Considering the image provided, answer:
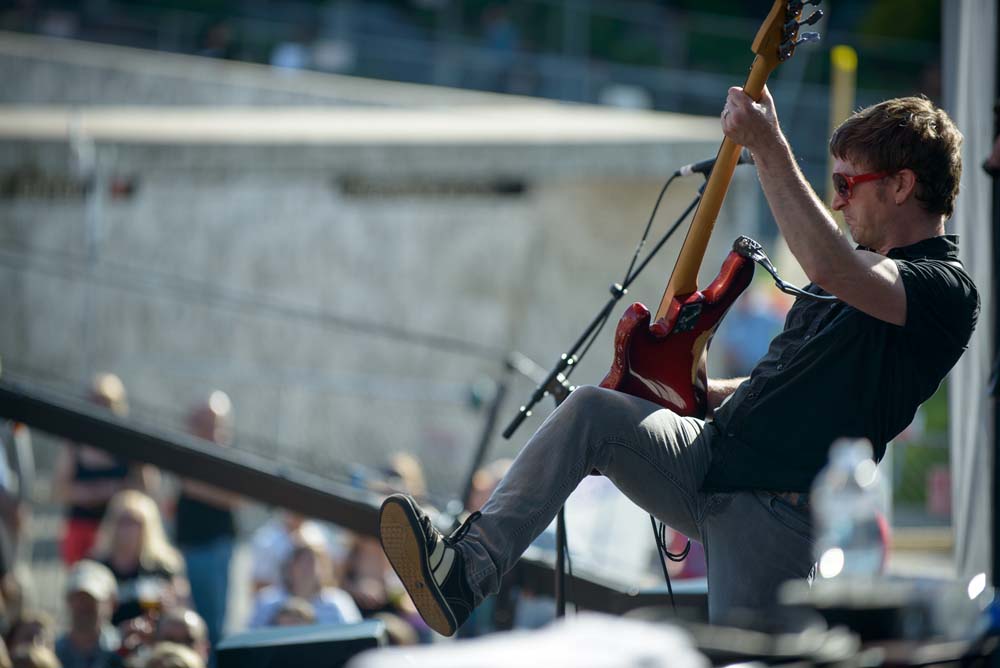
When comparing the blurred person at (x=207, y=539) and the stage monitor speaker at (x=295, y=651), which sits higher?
the stage monitor speaker at (x=295, y=651)

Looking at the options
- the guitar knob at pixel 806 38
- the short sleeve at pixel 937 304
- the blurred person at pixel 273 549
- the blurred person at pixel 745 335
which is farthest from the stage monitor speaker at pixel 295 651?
the blurred person at pixel 745 335

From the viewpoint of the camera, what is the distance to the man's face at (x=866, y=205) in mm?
2980

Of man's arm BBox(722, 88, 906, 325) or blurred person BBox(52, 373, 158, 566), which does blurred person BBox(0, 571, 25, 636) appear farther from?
man's arm BBox(722, 88, 906, 325)

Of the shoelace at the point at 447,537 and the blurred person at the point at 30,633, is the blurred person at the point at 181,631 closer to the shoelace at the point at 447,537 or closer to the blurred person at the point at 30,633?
A: the blurred person at the point at 30,633

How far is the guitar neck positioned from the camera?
128 inches

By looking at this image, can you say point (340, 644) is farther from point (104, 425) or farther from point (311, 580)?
point (104, 425)

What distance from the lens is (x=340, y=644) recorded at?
353cm

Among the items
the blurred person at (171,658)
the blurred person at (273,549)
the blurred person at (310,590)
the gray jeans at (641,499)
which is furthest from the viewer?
the blurred person at (273,549)

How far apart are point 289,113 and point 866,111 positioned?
27.3 feet

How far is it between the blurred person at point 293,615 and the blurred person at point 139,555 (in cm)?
76

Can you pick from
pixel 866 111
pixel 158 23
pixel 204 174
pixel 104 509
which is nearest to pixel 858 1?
pixel 158 23

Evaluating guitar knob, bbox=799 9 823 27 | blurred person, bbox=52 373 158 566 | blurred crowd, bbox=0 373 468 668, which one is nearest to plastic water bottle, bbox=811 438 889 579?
guitar knob, bbox=799 9 823 27

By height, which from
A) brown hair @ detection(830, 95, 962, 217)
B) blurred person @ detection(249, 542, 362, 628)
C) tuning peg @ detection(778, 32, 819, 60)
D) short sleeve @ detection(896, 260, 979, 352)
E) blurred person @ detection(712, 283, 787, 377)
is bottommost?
blurred person @ detection(249, 542, 362, 628)

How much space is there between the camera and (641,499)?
3.04 meters
